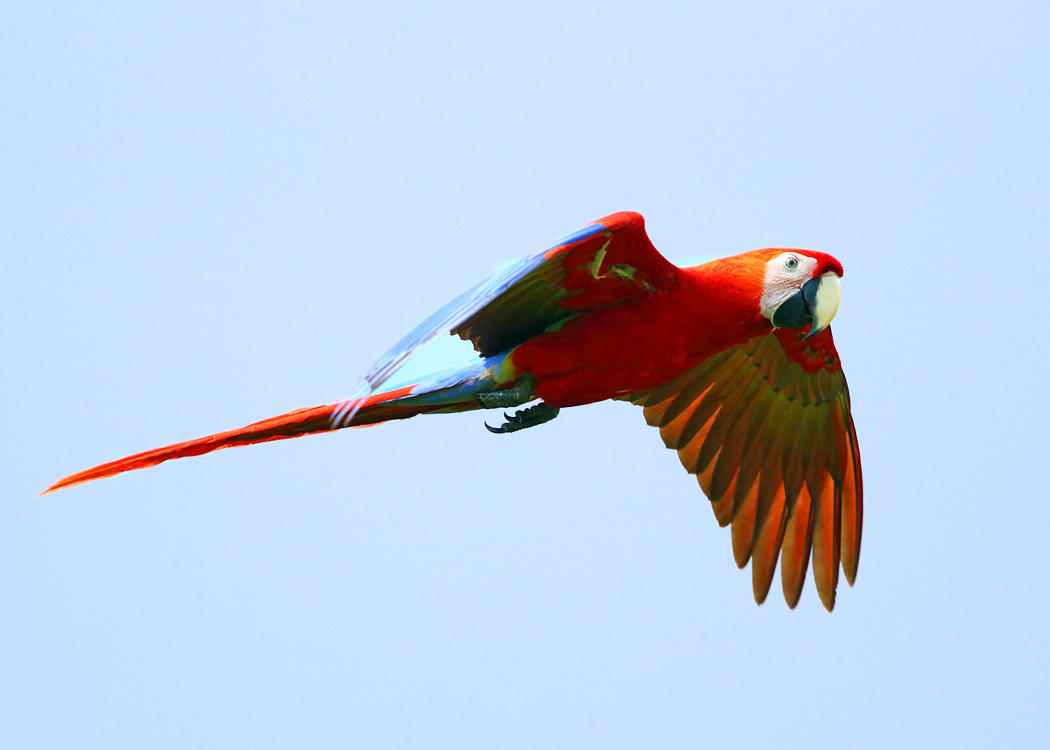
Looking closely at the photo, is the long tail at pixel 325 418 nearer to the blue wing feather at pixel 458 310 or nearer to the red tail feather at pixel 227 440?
the red tail feather at pixel 227 440

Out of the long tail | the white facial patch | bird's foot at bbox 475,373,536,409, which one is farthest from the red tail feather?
the white facial patch

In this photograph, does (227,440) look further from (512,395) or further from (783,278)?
(783,278)

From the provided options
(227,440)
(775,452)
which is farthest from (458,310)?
(775,452)

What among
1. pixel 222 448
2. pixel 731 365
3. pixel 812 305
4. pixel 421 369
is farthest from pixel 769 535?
pixel 222 448

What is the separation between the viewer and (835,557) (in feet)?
25.1

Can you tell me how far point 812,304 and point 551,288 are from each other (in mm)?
1164

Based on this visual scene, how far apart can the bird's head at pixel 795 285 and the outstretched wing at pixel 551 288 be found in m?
0.43

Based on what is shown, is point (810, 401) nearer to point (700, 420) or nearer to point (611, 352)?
point (700, 420)

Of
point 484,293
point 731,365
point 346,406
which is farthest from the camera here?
point 731,365

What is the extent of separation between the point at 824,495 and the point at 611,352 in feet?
5.99

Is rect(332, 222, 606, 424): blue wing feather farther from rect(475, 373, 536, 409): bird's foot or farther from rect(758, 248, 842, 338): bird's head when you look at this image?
rect(758, 248, 842, 338): bird's head

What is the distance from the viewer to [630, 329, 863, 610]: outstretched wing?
24.6 feet

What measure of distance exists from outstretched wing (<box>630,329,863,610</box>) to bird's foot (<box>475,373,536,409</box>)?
1.01 meters

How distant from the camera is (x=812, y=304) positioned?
21.6ft
